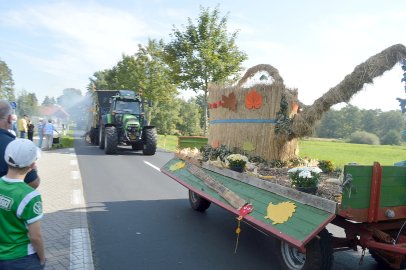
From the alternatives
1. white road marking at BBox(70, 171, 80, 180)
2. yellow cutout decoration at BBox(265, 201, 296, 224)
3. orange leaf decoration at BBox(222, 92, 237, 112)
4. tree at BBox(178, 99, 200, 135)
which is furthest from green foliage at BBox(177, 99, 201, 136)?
yellow cutout decoration at BBox(265, 201, 296, 224)

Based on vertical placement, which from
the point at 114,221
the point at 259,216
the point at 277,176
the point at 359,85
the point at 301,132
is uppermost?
the point at 359,85

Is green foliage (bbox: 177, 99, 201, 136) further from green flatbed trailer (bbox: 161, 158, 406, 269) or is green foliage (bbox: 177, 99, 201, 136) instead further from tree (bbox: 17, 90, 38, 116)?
green flatbed trailer (bbox: 161, 158, 406, 269)

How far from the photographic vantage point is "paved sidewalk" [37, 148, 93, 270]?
4635mm

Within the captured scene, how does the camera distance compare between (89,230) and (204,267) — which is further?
(89,230)

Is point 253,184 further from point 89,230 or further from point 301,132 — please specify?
point 89,230

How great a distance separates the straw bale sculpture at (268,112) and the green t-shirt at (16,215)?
3.98 metres

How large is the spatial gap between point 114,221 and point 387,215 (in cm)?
464

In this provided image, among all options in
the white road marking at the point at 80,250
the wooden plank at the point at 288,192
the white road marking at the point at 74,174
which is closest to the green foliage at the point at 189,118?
the white road marking at the point at 74,174

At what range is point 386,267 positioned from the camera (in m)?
4.76

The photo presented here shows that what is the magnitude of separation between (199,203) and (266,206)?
328 centimetres

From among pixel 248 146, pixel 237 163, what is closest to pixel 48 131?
pixel 248 146

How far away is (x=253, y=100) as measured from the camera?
21.1ft

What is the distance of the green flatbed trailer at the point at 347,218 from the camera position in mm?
3484

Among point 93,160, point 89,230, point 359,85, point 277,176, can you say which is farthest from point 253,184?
point 93,160
